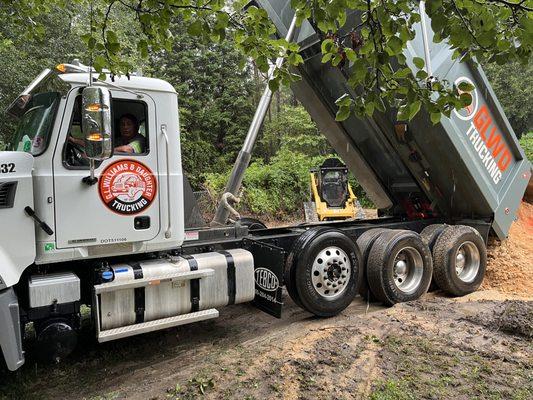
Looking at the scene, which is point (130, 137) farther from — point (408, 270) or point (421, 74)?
point (408, 270)

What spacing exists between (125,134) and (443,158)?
156 inches

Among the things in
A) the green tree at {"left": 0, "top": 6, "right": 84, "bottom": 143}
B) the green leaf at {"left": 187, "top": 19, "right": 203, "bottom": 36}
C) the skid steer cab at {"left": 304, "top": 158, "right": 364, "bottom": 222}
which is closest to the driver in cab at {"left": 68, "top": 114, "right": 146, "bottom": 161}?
the green leaf at {"left": 187, "top": 19, "right": 203, "bottom": 36}

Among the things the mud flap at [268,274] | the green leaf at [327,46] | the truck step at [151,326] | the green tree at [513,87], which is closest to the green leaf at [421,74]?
the green leaf at [327,46]

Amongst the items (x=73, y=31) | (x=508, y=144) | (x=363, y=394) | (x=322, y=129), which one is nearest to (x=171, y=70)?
(x=73, y=31)

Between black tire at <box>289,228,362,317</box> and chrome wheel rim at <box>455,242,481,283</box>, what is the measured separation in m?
1.77

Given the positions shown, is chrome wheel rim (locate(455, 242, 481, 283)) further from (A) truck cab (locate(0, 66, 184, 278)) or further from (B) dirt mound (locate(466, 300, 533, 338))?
(A) truck cab (locate(0, 66, 184, 278))

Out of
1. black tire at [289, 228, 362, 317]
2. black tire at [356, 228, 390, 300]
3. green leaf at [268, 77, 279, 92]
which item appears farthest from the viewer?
black tire at [356, 228, 390, 300]

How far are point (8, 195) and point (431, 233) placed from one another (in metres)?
4.98

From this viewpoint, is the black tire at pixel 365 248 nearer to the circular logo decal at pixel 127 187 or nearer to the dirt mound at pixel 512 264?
the dirt mound at pixel 512 264

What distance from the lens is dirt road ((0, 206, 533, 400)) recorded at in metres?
3.45

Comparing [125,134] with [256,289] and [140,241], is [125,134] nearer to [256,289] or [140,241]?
[140,241]

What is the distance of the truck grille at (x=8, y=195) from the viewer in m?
3.46

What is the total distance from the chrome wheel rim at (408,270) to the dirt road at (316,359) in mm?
267

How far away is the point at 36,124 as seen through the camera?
387cm
